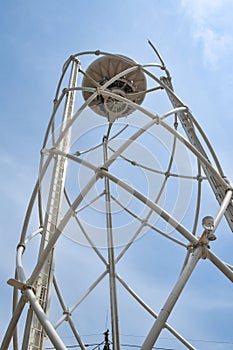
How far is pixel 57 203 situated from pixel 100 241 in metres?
7.08

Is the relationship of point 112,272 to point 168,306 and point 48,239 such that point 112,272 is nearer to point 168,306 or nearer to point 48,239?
point 48,239

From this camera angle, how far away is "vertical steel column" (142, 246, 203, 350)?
7.29m

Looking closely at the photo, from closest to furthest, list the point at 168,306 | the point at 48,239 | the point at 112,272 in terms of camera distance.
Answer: the point at 168,306
the point at 48,239
the point at 112,272

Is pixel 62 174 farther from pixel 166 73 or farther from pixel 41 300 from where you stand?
pixel 166 73

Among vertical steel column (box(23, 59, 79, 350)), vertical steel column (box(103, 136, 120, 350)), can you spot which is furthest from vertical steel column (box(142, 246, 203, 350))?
vertical steel column (box(103, 136, 120, 350))

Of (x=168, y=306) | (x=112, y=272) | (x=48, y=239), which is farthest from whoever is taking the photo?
(x=112, y=272)

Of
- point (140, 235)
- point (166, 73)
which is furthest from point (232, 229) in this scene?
point (166, 73)

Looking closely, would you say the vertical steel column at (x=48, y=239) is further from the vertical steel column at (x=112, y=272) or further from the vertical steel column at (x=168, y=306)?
the vertical steel column at (x=112, y=272)

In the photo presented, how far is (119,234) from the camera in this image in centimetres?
1934

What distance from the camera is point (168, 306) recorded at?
7816mm

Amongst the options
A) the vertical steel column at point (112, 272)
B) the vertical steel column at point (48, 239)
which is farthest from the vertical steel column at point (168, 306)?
the vertical steel column at point (112, 272)

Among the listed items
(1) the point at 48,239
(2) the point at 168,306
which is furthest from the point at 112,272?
(2) the point at 168,306

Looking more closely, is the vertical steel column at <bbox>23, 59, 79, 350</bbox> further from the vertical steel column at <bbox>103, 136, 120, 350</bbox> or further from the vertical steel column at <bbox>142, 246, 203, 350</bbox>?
the vertical steel column at <bbox>103, 136, 120, 350</bbox>

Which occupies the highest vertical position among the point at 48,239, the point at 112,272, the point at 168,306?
the point at 112,272
